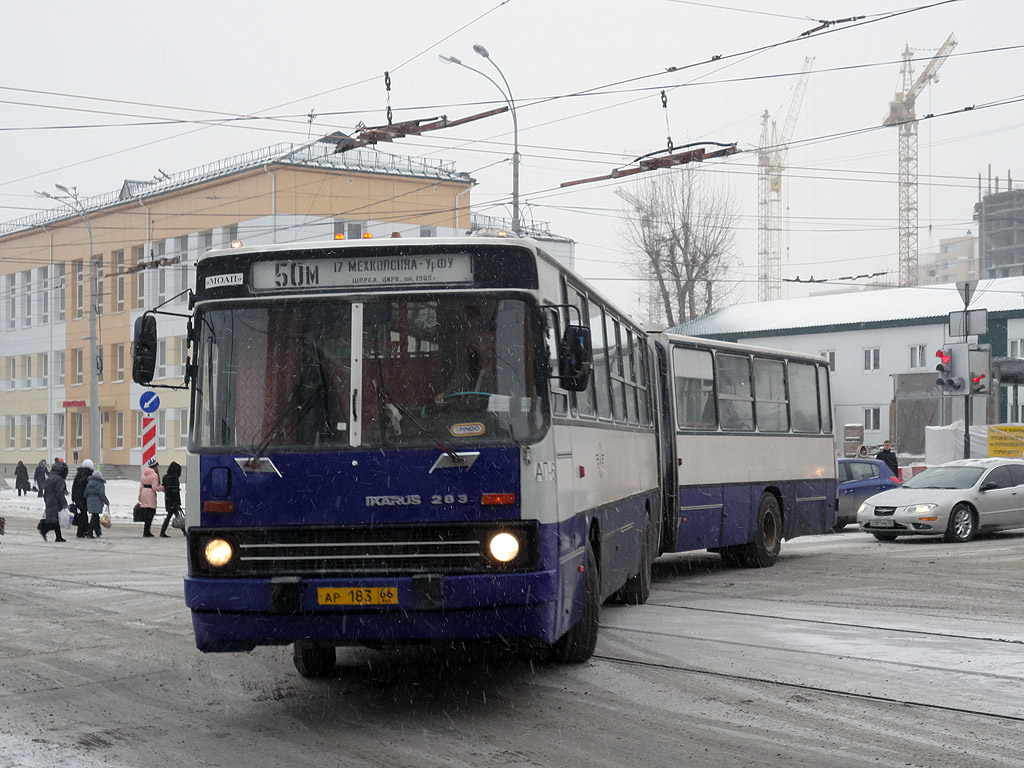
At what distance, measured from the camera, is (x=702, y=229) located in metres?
60.8

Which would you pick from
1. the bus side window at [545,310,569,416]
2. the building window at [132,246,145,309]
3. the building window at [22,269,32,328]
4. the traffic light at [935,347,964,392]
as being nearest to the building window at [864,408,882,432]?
the building window at [132,246,145,309]

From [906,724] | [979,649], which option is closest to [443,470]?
[906,724]

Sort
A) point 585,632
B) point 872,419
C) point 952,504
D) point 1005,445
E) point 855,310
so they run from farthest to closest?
point 855,310
point 872,419
point 1005,445
point 952,504
point 585,632

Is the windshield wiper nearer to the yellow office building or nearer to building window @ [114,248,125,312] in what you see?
the yellow office building

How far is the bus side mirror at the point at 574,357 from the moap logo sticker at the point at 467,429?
0.62 metres

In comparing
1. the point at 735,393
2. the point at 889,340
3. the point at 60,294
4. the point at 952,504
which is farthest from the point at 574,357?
the point at 60,294

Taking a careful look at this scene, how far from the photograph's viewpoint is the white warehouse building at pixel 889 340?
61438 millimetres

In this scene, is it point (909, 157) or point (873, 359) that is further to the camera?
point (909, 157)

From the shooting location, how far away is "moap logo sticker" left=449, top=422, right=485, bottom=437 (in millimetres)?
7820

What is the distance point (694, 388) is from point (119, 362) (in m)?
54.3

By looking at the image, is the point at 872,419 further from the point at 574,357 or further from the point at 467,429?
the point at 467,429

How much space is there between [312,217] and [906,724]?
48.1 m

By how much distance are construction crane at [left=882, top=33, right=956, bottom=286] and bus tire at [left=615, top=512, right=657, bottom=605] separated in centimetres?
11755

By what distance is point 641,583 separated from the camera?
13266mm
